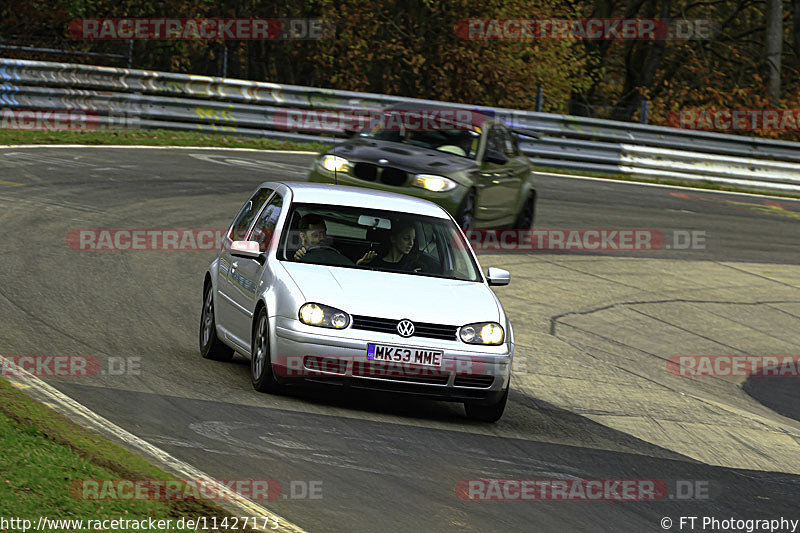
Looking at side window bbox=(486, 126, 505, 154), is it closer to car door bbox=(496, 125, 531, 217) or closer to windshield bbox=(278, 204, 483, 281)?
car door bbox=(496, 125, 531, 217)

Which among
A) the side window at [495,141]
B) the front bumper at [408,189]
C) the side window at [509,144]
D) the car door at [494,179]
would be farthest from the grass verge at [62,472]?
the side window at [509,144]

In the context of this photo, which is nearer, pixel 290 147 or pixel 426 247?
pixel 426 247

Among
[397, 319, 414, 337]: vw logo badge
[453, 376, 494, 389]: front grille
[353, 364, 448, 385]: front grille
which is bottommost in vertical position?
[453, 376, 494, 389]: front grille

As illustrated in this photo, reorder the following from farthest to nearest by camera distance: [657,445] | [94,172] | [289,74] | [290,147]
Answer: [289,74], [290,147], [94,172], [657,445]

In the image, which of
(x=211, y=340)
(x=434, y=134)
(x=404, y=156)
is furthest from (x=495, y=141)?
(x=211, y=340)

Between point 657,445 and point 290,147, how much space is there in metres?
18.3

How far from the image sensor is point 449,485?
6996 mm

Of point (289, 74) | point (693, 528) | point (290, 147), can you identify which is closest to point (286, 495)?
point (693, 528)

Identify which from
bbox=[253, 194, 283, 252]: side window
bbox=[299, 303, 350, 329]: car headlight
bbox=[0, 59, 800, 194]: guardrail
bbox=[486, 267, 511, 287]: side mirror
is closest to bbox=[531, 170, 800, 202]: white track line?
bbox=[0, 59, 800, 194]: guardrail

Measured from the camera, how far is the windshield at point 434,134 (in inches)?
661

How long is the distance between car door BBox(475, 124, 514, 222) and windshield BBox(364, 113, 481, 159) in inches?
9.1

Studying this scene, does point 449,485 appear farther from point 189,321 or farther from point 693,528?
point 189,321

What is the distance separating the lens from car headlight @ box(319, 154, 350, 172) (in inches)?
618

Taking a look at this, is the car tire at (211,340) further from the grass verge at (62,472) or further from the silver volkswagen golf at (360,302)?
the grass verge at (62,472)
